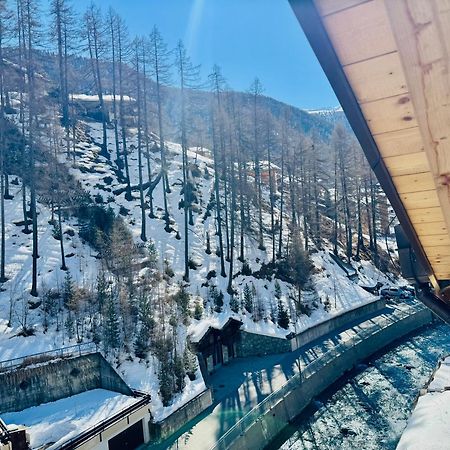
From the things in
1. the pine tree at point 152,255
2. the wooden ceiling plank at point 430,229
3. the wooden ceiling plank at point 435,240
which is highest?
the wooden ceiling plank at point 430,229

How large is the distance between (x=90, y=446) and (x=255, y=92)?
2966cm

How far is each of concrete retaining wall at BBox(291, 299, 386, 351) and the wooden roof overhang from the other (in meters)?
19.4

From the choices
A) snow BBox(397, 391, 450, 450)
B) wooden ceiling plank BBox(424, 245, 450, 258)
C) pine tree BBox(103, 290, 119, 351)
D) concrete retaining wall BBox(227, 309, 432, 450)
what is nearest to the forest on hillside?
pine tree BBox(103, 290, 119, 351)

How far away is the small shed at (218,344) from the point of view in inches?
680

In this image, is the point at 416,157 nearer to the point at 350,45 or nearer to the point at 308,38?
the point at 350,45

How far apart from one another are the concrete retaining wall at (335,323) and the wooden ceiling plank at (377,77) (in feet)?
65.0

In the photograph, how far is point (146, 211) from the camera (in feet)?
88.6

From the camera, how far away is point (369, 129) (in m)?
1.56

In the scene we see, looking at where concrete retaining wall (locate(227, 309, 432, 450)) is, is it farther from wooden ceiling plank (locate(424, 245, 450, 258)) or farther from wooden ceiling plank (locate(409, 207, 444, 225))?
wooden ceiling plank (locate(409, 207, 444, 225))

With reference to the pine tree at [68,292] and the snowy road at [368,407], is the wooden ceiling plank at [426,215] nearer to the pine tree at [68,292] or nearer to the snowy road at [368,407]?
the snowy road at [368,407]

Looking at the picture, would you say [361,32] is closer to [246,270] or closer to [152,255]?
A: [152,255]

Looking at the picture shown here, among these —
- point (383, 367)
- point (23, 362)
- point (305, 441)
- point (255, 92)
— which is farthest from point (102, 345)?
point (255, 92)

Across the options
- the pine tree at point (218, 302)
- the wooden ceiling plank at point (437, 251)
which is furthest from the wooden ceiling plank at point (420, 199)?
the pine tree at point (218, 302)

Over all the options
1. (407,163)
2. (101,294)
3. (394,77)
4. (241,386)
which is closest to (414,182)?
(407,163)
